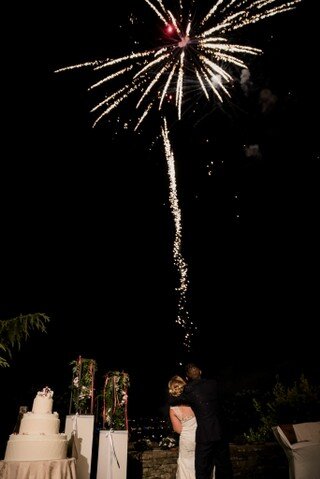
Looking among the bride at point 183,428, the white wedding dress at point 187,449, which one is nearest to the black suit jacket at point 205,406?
the bride at point 183,428

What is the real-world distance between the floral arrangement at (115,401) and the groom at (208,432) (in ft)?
4.73

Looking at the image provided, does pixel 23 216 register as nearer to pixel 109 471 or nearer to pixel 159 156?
pixel 159 156

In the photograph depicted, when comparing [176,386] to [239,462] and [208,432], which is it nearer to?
[208,432]

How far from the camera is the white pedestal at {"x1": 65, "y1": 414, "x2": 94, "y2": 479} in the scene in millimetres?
5781

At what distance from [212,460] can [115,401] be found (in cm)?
185

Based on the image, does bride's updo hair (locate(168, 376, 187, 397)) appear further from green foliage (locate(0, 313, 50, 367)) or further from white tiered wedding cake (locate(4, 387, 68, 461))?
green foliage (locate(0, 313, 50, 367))

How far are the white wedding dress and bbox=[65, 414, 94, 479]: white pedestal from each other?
1323mm

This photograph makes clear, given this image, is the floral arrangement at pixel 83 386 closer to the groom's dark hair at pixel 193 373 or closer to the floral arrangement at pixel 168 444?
the floral arrangement at pixel 168 444

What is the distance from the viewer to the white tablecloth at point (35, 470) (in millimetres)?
4887

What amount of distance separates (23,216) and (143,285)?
414 inches

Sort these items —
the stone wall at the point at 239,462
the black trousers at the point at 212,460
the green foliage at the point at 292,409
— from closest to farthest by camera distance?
1. the black trousers at the point at 212,460
2. the stone wall at the point at 239,462
3. the green foliage at the point at 292,409

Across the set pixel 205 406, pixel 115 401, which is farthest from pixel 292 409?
pixel 205 406

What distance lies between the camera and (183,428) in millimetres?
5707

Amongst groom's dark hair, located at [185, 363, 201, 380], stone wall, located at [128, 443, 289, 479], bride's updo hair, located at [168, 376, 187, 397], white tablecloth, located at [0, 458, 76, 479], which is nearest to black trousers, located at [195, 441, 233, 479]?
bride's updo hair, located at [168, 376, 187, 397]
